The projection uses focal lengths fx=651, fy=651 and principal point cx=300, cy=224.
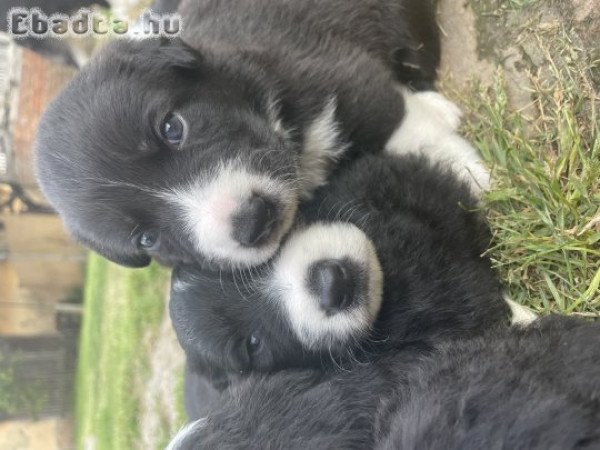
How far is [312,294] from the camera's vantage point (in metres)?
2.51

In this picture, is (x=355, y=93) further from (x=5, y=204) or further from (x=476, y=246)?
(x=5, y=204)

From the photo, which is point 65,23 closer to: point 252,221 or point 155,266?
point 155,266

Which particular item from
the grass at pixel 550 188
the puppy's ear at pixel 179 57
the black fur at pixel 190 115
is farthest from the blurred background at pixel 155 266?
the puppy's ear at pixel 179 57

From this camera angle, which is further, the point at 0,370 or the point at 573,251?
the point at 0,370

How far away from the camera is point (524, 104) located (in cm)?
297

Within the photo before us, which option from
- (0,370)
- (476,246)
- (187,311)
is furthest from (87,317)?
(476,246)

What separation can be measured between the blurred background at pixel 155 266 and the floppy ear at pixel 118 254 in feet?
2.95

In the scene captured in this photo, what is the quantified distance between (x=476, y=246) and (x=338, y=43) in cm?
125

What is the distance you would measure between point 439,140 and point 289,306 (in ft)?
3.76

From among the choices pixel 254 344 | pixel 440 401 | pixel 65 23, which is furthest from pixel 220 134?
pixel 65 23

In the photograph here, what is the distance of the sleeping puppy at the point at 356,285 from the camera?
252cm

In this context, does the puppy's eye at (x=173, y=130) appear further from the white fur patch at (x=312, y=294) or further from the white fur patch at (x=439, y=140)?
the white fur patch at (x=439, y=140)

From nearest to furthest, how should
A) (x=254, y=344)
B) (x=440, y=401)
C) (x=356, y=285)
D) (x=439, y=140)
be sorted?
(x=440, y=401) < (x=356, y=285) < (x=254, y=344) < (x=439, y=140)

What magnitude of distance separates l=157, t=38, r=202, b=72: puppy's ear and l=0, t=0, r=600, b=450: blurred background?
3.90ft
